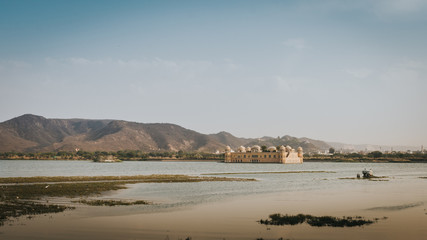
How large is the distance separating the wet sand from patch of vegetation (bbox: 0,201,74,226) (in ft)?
4.55

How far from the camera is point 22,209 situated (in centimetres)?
3384

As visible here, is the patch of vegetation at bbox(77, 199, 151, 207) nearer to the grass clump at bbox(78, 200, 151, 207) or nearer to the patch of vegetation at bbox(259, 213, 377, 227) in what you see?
the grass clump at bbox(78, 200, 151, 207)

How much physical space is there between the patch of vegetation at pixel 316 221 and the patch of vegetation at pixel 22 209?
54.9ft

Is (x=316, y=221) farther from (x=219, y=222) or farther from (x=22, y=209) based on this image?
(x=22, y=209)

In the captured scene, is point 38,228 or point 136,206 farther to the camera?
point 136,206

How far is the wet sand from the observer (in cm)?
2533

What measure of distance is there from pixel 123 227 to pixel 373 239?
49.7 feet

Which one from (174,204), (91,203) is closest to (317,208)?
(174,204)

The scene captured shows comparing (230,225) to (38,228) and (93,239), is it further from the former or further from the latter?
(38,228)

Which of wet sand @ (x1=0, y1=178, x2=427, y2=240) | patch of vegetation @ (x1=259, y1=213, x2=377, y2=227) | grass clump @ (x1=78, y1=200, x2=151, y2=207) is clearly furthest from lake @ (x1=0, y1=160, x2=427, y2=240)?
grass clump @ (x1=78, y1=200, x2=151, y2=207)

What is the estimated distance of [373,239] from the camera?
24.3m

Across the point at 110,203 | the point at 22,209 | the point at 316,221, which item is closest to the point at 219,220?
the point at 316,221

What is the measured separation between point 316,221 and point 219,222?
6.79 metres

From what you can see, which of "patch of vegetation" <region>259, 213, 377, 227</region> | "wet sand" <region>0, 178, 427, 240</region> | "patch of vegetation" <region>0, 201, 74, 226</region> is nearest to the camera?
"wet sand" <region>0, 178, 427, 240</region>
